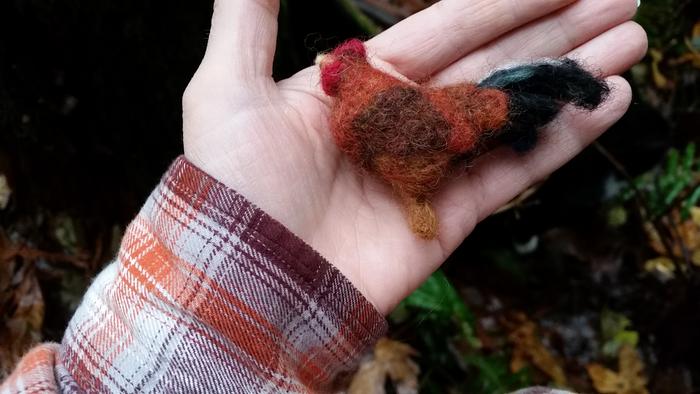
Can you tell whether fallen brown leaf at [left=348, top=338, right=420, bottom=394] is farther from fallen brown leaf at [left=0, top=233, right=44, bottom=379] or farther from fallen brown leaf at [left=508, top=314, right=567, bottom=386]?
fallen brown leaf at [left=0, top=233, right=44, bottom=379]

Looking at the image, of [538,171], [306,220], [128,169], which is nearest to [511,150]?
[538,171]

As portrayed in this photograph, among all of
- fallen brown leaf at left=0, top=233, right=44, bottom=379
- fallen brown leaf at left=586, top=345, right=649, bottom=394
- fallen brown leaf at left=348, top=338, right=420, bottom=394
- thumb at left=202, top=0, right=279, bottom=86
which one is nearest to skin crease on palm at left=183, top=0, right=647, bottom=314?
thumb at left=202, top=0, right=279, bottom=86

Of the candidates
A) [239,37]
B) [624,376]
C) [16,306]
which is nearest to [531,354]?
[624,376]

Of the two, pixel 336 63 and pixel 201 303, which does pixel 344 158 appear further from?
pixel 201 303

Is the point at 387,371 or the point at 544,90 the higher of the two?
the point at 544,90

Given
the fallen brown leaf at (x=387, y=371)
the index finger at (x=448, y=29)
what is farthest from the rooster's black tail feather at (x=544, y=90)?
the fallen brown leaf at (x=387, y=371)

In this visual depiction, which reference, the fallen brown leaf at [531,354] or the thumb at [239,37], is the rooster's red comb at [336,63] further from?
the fallen brown leaf at [531,354]

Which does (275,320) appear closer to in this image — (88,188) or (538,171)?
(538,171)
